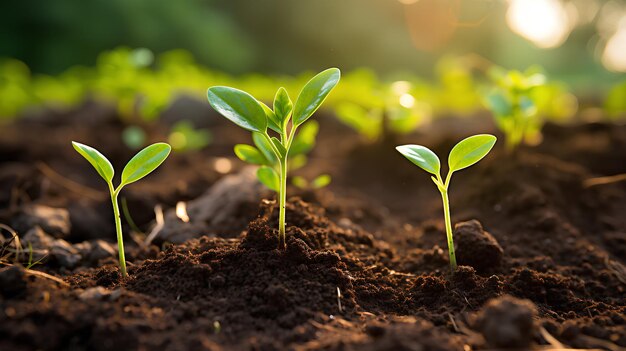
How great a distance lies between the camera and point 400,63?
45.8ft

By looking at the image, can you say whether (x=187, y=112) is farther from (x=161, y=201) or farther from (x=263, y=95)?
(x=161, y=201)

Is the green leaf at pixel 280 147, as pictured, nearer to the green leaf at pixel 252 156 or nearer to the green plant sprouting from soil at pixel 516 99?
the green leaf at pixel 252 156

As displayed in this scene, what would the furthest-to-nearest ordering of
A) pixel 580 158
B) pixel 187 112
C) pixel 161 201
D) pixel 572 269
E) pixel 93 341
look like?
pixel 187 112
pixel 580 158
pixel 161 201
pixel 572 269
pixel 93 341

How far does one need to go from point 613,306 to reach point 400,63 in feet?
42.1

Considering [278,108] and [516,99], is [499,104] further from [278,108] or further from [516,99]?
[278,108]

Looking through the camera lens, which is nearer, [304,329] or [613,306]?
[304,329]

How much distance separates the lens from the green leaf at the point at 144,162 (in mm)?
1622

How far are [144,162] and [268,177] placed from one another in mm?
474

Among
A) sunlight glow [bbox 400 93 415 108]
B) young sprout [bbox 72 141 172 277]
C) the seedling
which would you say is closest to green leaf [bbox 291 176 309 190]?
the seedling

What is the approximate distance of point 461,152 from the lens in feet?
5.47

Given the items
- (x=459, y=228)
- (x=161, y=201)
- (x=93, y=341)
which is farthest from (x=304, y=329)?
(x=161, y=201)

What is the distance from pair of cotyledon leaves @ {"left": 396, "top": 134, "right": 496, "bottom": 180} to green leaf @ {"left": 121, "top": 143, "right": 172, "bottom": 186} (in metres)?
0.73

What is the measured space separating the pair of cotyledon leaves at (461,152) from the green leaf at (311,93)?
0.29 m

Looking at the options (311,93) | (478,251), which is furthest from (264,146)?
(478,251)
